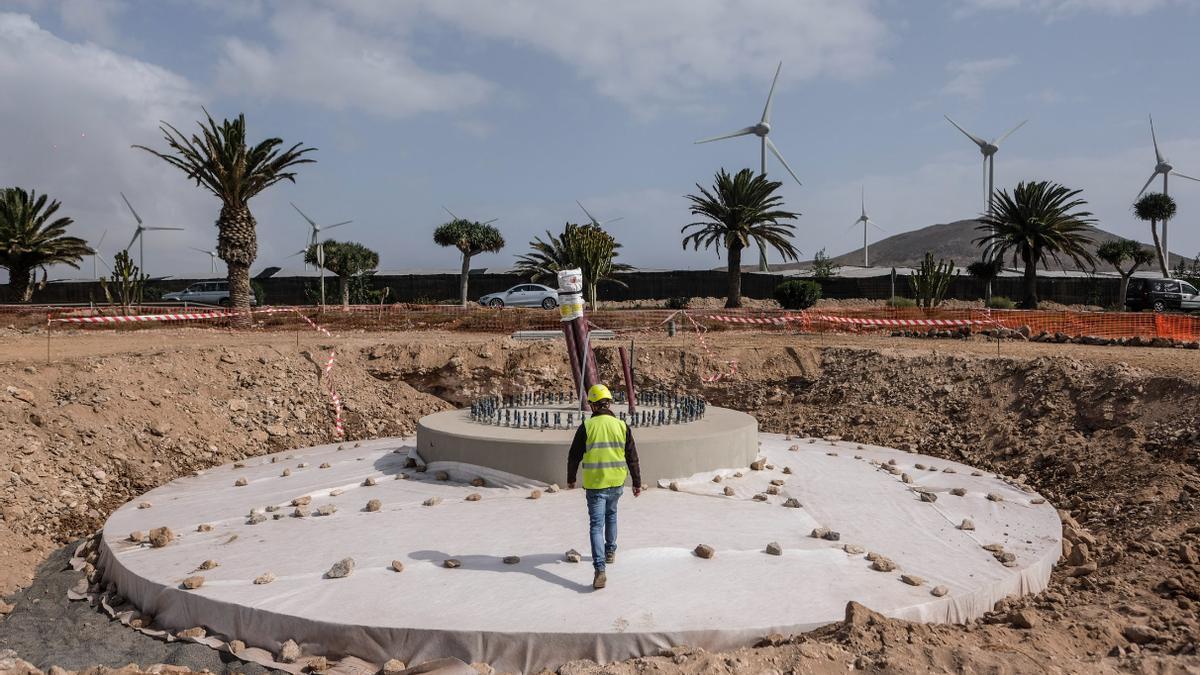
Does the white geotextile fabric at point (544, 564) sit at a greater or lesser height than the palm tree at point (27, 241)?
lesser

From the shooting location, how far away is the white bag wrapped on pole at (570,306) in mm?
12578

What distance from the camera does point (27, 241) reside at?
36.3m

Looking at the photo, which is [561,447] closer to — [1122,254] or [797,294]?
[797,294]

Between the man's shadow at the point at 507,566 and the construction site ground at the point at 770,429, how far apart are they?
144 centimetres

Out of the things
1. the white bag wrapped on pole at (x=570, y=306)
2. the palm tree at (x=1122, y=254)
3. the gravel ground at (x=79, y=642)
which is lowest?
the gravel ground at (x=79, y=642)

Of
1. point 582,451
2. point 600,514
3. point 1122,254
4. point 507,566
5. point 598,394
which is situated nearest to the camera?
point 600,514

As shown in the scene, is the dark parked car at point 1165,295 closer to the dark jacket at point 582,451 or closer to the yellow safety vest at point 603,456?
the dark jacket at point 582,451

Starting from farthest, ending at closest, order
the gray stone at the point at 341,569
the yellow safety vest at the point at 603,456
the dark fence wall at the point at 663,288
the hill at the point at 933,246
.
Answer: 1. the hill at the point at 933,246
2. the dark fence wall at the point at 663,288
3. the gray stone at the point at 341,569
4. the yellow safety vest at the point at 603,456

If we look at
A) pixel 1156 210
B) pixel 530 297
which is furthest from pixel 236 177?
pixel 1156 210

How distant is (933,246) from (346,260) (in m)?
99.9

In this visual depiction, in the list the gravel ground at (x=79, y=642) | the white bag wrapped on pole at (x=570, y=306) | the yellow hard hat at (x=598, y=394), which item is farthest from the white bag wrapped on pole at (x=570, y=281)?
the gravel ground at (x=79, y=642)

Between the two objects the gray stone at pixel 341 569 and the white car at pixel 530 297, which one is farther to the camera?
the white car at pixel 530 297

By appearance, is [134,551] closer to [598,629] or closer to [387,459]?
[387,459]

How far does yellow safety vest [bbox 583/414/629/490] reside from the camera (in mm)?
7113
